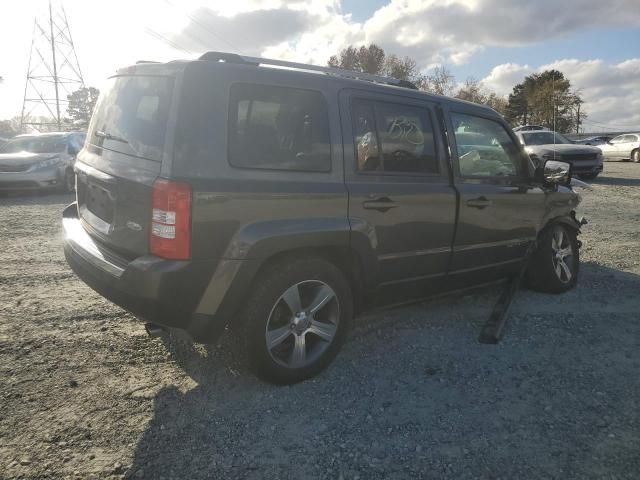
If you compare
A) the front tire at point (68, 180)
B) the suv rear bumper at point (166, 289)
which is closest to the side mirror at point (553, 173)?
the suv rear bumper at point (166, 289)

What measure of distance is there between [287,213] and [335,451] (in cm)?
132

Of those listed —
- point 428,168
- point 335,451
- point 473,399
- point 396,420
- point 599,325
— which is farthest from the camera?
point 599,325

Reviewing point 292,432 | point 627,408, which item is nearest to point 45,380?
point 292,432

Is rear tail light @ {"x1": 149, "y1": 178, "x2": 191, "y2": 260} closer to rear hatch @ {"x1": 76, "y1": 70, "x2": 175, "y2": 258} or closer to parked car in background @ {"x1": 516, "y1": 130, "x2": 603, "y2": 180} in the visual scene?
rear hatch @ {"x1": 76, "y1": 70, "x2": 175, "y2": 258}

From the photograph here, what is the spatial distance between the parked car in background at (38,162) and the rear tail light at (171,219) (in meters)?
10.5

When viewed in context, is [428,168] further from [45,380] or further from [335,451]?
[45,380]

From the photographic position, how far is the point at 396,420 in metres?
2.81

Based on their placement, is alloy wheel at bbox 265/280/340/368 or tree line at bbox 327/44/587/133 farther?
tree line at bbox 327/44/587/133

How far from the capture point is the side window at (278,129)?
2771 millimetres

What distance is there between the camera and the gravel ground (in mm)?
2426

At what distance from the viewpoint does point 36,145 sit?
40.4 ft

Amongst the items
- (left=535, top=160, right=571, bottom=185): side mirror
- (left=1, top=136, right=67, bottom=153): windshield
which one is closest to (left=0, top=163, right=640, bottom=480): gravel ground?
(left=535, top=160, right=571, bottom=185): side mirror

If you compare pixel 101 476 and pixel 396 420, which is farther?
pixel 396 420

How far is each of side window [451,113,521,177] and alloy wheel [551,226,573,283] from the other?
987 millimetres
